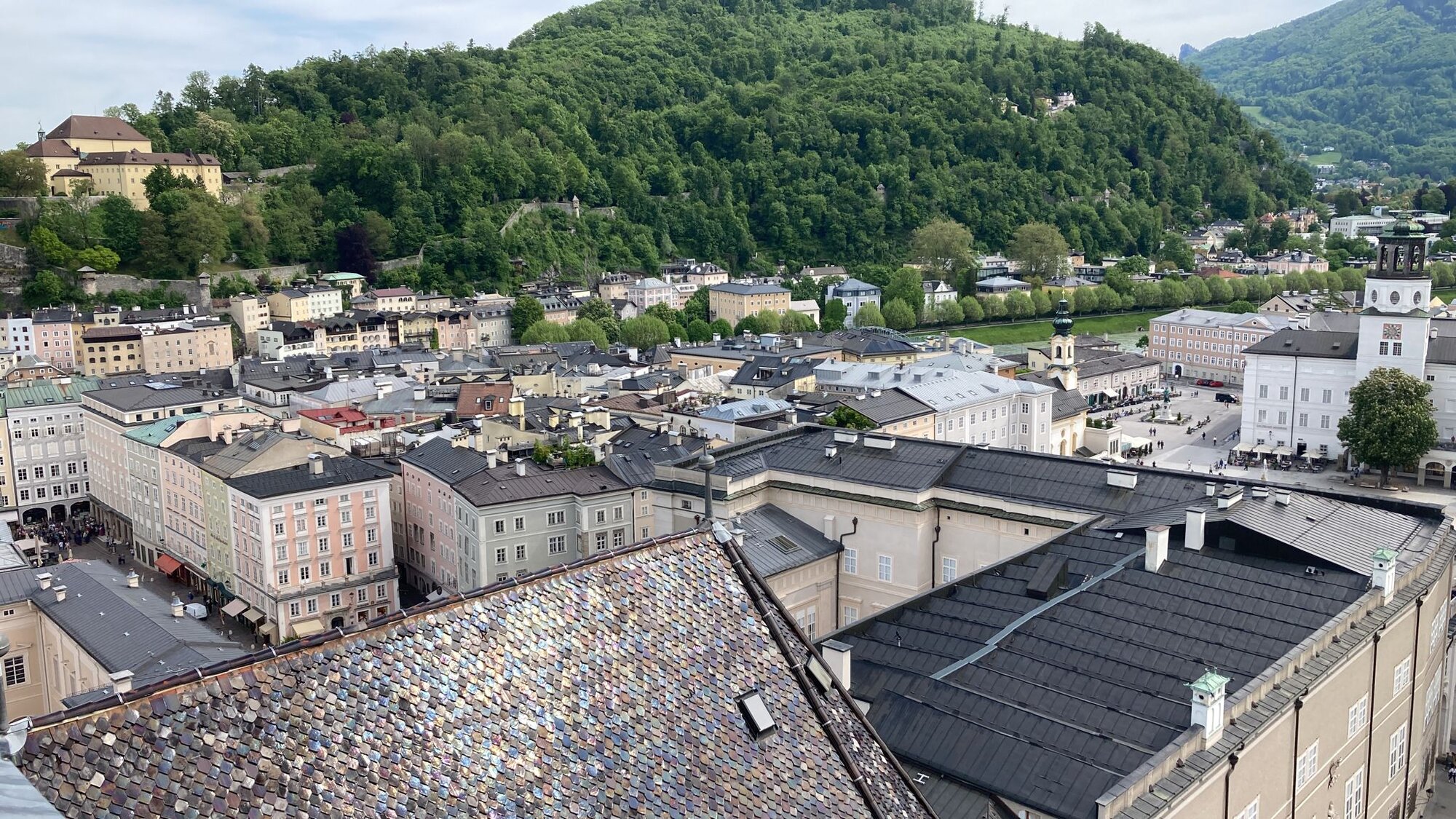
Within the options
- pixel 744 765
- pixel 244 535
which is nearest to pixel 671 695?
pixel 744 765

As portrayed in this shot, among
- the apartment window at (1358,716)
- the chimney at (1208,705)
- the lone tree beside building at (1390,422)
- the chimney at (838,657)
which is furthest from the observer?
the lone tree beside building at (1390,422)

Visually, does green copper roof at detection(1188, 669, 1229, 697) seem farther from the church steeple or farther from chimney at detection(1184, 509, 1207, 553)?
the church steeple

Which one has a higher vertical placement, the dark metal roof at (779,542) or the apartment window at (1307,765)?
the dark metal roof at (779,542)

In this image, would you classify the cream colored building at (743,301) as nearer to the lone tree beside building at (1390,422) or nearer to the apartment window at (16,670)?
the lone tree beside building at (1390,422)

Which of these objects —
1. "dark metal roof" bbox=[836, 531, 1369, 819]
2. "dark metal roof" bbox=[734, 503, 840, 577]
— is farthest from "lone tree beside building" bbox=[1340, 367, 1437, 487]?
"dark metal roof" bbox=[836, 531, 1369, 819]

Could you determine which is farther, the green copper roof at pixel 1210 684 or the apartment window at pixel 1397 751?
the apartment window at pixel 1397 751

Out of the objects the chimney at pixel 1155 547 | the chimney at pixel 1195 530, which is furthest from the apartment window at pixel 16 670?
the chimney at pixel 1195 530
